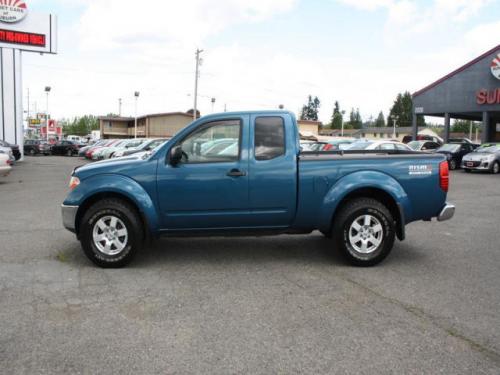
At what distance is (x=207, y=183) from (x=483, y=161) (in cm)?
2068

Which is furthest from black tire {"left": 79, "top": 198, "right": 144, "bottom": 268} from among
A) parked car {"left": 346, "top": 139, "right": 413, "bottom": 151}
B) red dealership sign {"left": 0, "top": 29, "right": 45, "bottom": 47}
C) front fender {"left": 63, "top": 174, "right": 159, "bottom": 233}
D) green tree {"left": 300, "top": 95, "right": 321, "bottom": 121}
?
green tree {"left": 300, "top": 95, "right": 321, "bottom": 121}

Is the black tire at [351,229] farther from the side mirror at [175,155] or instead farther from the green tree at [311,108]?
the green tree at [311,108]

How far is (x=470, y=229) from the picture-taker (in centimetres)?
864

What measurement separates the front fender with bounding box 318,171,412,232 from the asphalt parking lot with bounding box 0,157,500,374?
2.25ft

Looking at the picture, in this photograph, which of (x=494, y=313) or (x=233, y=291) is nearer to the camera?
(x=494, y=313)

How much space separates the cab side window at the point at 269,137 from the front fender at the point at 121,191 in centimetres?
145

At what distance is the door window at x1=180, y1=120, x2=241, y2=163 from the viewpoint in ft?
19.6

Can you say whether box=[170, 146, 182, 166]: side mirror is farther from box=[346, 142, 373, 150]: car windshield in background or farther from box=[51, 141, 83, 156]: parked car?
box=[51, 141, 83, 156]: parked car

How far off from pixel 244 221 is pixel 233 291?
1.14 metres

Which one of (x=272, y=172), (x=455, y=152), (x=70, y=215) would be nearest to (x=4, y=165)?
(x=70, y=215)

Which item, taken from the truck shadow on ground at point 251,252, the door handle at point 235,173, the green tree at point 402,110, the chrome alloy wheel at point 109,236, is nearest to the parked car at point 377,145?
the truck shadow on ground at point 251,252

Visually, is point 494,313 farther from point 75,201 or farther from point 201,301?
point 75,201

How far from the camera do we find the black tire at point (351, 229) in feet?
19.7

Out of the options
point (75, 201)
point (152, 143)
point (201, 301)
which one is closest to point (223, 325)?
point (201, 301)
